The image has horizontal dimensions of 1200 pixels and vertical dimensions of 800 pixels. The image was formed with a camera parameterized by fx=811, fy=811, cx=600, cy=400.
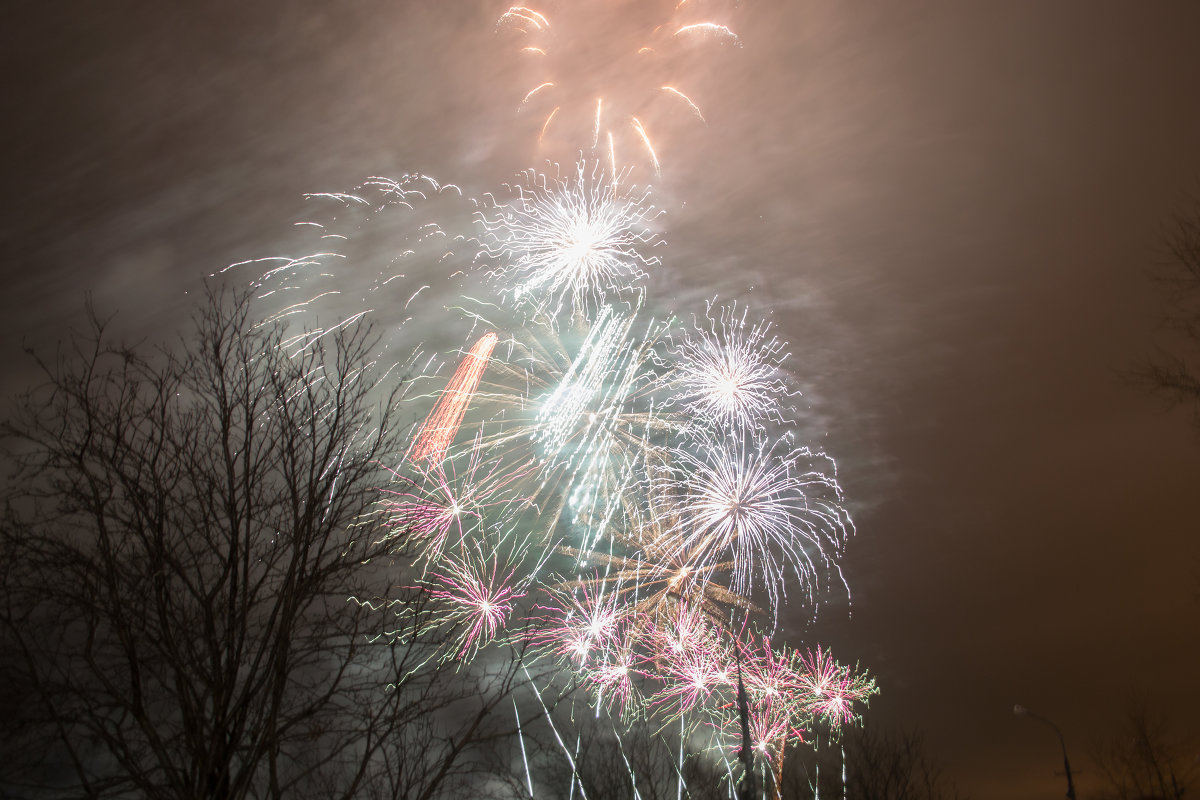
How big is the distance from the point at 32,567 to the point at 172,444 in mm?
1380

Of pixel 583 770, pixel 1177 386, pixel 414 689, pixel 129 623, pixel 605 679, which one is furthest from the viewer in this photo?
pixel 583 770

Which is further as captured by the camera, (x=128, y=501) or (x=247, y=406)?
(x=247, y=406)

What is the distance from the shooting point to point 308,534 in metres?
7.34

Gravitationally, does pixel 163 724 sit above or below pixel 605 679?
below

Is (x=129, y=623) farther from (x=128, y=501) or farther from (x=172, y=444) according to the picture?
(x=172, y=444)

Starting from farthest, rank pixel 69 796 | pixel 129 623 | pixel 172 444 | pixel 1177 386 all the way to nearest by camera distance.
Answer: pixel 1177 386
pixel 172 444
pixel 129 623
pixel 69 796

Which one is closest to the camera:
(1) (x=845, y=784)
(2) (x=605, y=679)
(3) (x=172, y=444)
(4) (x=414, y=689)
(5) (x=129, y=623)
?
(5) (x=129, y=623)

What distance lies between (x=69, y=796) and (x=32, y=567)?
5.76ft

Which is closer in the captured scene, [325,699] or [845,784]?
[325,699]

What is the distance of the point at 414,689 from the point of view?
26.3 ft

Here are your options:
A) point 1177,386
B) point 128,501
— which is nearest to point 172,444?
point 128,501

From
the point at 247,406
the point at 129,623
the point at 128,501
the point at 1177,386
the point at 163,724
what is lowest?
the point at 163,724

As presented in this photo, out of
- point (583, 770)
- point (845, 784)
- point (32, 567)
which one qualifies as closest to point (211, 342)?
point (32, 567)

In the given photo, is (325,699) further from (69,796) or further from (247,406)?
(247,406)
